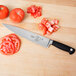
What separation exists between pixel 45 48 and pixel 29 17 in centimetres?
30

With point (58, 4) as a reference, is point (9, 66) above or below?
below

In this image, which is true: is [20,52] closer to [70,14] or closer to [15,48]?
[15,48]

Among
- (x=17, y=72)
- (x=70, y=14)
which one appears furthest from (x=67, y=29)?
(x=17, y=72)

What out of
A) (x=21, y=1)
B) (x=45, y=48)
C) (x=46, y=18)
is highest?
(x=21, y=1)

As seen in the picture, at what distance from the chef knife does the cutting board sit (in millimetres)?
35

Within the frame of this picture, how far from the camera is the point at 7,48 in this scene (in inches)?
43.8

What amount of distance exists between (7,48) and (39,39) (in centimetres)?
25

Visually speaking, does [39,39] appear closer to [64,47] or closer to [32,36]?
[32,36]

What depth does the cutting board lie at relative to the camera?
3.66ft

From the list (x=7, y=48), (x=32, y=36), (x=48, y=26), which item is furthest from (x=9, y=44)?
(x=48, y=26)

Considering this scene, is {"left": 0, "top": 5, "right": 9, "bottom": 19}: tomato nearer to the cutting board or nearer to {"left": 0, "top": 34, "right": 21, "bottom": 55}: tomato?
the cutting board

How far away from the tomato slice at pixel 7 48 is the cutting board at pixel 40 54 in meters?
0.03

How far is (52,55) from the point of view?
1168 millimetres

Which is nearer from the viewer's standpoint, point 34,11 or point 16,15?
point 16,15
